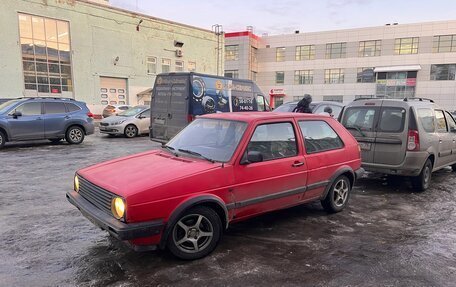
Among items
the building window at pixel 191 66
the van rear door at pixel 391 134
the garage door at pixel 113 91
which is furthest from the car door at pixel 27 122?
the building window at pixel 191 66

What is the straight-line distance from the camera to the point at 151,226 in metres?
3.24

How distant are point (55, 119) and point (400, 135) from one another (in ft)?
35.8

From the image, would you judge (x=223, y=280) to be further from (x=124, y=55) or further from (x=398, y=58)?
(x=398, y=58)

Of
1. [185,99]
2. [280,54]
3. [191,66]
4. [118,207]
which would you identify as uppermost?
[280,54]

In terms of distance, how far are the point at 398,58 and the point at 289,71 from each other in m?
15.6

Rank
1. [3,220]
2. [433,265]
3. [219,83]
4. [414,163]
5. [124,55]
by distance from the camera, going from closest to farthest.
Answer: [433,265] < [3,220] < [414,163] < [219,83] < [124,55]

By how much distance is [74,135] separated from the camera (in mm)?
12477

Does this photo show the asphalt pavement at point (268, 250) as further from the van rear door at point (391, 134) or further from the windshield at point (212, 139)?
the windshield at point (212, 139)

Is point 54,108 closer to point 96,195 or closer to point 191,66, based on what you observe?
point 96,195

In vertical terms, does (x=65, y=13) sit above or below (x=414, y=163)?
above

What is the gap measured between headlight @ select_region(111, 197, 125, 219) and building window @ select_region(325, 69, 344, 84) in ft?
168

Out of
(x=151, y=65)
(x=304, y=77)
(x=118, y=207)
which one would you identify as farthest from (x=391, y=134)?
(x=304, y=77)

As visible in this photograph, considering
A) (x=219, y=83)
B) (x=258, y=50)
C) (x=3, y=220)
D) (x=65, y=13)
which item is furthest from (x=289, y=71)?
(x=3, y=220)

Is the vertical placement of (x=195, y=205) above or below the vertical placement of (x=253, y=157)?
below
